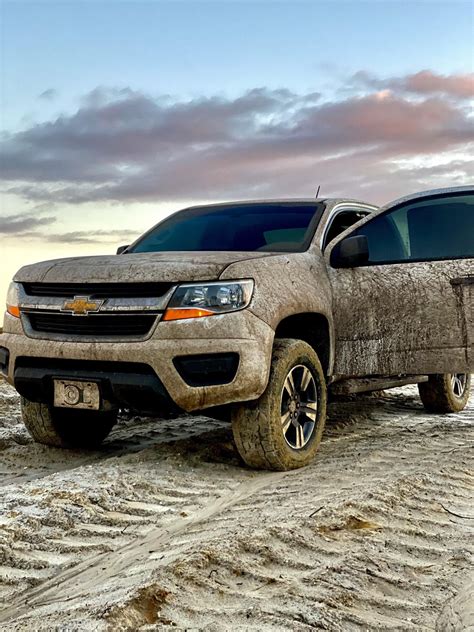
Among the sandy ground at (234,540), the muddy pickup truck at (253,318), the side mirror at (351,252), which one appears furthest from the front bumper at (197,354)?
the side mirror at (351,252)

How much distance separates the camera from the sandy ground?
3096mm

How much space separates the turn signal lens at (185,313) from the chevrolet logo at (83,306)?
0.49 meters

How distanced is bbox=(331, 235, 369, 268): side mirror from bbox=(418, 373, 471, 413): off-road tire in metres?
2.58

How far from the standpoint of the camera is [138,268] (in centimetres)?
492

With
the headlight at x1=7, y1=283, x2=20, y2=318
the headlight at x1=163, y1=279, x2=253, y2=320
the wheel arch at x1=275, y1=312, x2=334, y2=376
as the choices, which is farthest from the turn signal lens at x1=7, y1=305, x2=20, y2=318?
the wheel arch at x1=275, y1=312, x2=334, y2=376

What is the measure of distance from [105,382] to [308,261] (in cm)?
171

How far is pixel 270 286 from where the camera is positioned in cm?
505

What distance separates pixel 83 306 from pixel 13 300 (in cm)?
82

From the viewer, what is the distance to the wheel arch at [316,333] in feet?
18.5

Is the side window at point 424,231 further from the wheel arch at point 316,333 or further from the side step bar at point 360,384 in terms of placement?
the side step bar at point 360,384

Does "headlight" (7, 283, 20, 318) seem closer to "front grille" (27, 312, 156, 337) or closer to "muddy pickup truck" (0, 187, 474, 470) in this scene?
"muddy pickup truck" (0, 187, 474, 470)

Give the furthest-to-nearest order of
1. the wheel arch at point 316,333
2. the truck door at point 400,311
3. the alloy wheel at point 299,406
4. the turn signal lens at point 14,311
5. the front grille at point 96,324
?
the truck door at point 400,311
the wheel arch at point 316,333
the turn signal lens at point 14,311
the alloy wheel at point 299,406
the front grille at point 96,324

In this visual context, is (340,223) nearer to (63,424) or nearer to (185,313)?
(185,313)

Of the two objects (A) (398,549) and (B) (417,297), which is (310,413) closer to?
(B) (417,297)
